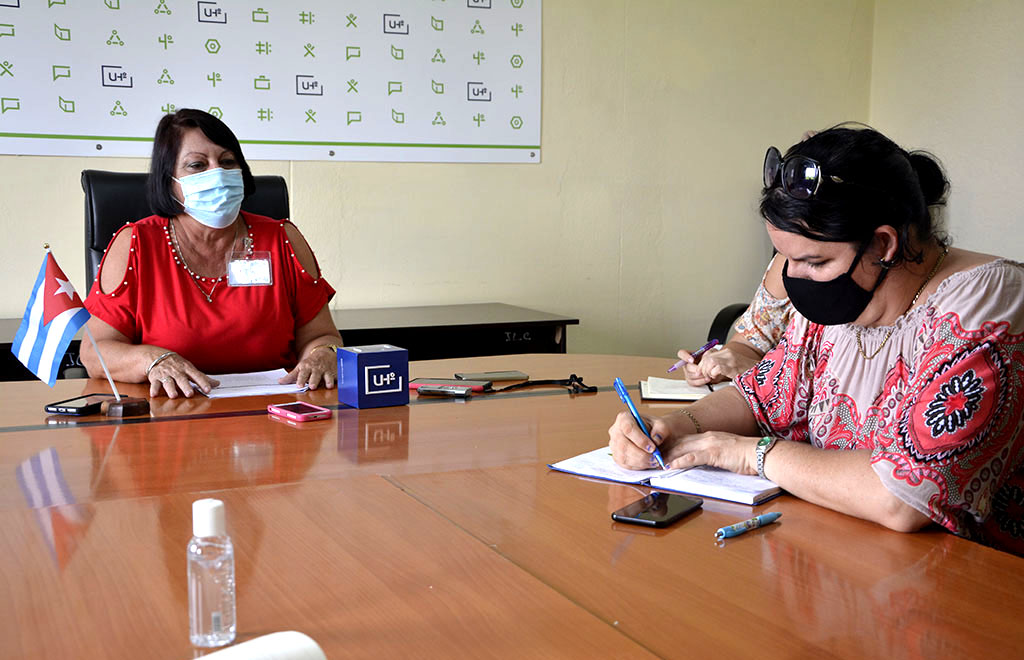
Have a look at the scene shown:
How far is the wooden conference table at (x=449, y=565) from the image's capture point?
0.95 meters

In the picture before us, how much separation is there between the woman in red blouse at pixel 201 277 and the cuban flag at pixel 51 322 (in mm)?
317

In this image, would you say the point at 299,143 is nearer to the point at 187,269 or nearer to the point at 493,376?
the point at 187,269

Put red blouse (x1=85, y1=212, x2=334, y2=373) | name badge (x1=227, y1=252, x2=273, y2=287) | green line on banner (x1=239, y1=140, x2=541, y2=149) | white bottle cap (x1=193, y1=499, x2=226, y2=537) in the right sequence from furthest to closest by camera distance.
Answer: green line on banner (x1=239, y1=140, x2=541, y2=149), name badge (x1=227, y1=252, x2=273, y2=287), red blouse (x1=85, y1=212, x2=334, y2=373), white bottle cap (x1=193, y1=499, x2=226, y2=537)

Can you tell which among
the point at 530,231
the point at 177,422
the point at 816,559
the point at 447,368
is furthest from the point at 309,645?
the point at 530,231

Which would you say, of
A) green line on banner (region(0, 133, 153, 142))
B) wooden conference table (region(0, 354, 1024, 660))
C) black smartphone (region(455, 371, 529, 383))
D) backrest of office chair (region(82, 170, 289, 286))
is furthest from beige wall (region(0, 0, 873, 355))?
wooden conference table (region(0, 354, 1024, 660))

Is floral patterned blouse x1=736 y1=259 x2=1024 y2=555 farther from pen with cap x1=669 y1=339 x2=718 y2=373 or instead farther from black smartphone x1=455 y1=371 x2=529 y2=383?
black smartphone x1=455 y1=371 x2=529 y2=383

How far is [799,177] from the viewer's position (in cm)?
141

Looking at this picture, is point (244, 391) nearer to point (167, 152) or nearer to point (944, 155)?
point (167, 152)

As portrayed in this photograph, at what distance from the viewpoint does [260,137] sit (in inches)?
144

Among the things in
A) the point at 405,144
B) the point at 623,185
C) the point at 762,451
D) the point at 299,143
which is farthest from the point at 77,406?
the point at 623,185

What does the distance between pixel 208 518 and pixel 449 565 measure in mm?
359

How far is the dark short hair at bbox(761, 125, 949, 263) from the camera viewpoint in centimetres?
139

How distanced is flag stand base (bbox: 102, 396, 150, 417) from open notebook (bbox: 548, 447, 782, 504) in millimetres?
922

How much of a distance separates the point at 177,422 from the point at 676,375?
127 cm
